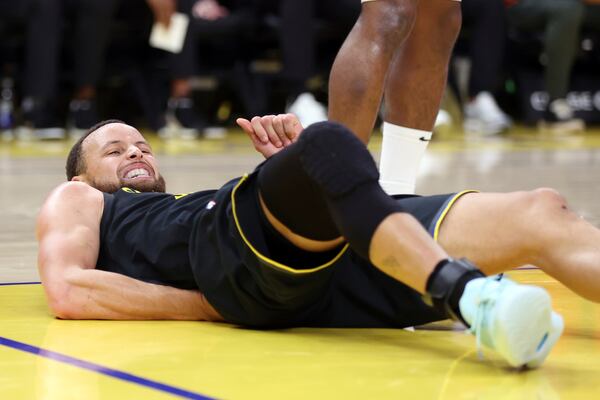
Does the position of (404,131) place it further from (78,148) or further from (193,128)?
(193,128)

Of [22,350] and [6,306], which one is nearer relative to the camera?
[22,350]

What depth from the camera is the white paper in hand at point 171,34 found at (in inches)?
323

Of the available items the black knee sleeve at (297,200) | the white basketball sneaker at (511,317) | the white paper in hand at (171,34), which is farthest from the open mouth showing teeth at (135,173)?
the white paper in hand at (171,34)

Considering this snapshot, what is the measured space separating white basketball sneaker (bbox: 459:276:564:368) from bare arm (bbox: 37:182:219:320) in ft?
2.57

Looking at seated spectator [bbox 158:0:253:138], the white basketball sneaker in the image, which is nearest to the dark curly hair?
the white basketball sneaker

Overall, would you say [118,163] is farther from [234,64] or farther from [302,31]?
[234,64]

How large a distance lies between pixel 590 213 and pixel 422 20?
1.41 metres

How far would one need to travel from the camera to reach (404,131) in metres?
3.33

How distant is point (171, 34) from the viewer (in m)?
8.23

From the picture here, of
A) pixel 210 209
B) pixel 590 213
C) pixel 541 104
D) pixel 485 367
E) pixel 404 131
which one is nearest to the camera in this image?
pixel 485 367

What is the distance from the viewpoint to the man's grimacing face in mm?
2986

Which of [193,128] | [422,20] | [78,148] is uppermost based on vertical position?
[422,20]

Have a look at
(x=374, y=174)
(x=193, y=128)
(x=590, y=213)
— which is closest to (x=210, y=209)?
(x=374, y=174)

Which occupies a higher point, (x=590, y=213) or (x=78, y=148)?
(x=78, y=148)
